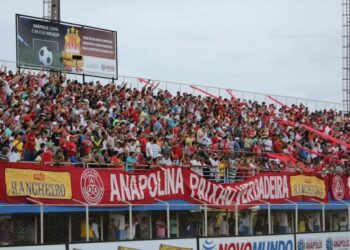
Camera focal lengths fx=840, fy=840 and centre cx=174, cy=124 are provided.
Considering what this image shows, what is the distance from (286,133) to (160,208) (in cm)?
1499

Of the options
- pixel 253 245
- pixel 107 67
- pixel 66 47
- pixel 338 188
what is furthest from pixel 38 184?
pixel 107 67

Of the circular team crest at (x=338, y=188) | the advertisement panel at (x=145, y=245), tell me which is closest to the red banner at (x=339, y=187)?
the circular team crest at (x=338, y=188)

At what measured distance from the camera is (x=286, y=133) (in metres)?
38.1

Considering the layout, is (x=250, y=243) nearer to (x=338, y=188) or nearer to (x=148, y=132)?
(x=148, y=132)

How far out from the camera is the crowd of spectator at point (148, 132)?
23609mm

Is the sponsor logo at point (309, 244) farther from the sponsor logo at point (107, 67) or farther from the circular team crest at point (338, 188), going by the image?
the sponsor logo at point (107, 67)

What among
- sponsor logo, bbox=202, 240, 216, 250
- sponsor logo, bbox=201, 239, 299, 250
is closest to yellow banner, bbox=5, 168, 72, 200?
sponsor logo, bbox=202, 240, 216, 250

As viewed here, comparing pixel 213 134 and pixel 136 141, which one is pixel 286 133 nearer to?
pixel 213 134

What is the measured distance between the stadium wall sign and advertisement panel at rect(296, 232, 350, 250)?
94.5 inches

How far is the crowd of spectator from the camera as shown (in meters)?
23.6

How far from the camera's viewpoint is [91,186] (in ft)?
72.1

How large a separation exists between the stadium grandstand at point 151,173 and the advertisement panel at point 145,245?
0.03m

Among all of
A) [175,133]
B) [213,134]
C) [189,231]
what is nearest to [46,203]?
[189,231]

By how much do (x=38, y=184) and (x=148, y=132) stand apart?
330 inches
